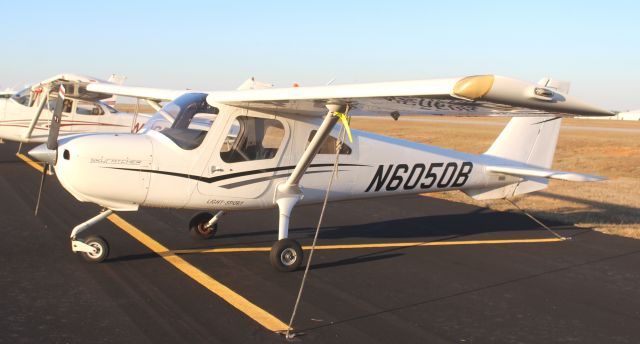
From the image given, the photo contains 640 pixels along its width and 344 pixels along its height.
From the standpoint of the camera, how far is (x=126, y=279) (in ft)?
22.0

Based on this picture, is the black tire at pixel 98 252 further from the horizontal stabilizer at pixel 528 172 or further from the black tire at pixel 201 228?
the horizontal stabilizer at pixel 528 172

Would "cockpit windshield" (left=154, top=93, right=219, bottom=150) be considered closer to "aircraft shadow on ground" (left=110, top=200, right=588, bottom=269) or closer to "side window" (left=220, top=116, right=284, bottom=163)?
"side window" (left=220, top=116, right=284, bottom=163)

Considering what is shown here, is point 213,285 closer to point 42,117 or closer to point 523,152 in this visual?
point 523,152

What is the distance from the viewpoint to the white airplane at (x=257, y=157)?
683cm

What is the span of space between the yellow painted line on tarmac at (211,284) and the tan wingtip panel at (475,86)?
2447 millimetres

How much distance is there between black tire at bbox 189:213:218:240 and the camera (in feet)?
29.6

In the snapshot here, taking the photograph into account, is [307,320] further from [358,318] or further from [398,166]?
[398,166]

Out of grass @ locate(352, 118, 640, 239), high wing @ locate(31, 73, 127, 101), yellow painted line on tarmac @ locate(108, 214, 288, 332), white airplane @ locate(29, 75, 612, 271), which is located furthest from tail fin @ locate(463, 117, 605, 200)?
high wing @ locate(31, 73, 127, 101)

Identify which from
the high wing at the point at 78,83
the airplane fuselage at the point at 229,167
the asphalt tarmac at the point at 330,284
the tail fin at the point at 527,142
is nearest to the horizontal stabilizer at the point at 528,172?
the tail fin at the point at 527,142

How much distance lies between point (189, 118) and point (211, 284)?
7.20ft

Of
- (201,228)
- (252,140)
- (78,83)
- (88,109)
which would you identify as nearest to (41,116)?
(88,109)

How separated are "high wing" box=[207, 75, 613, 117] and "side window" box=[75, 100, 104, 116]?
Answer: 13.2 m

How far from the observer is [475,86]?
4.50m

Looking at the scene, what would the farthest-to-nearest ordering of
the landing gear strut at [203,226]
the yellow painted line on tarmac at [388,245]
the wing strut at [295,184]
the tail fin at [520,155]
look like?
the tail fin at [520,155]
the landing gear strut at [203,226]
the yellow painted line on tarmac at [388,245]
the wing strut at [295,184]
